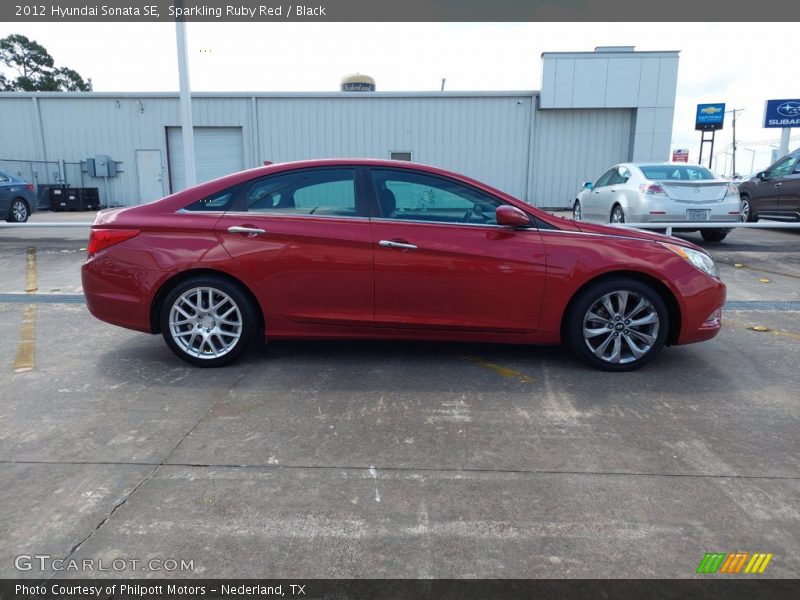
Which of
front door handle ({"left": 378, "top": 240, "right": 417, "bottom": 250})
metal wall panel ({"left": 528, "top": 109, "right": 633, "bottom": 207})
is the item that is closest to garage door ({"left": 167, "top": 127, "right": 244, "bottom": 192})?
metal wall panel ({"left": 528, "top": 109, "right": 633, "bottom": 207})

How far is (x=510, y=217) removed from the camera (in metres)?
4.09

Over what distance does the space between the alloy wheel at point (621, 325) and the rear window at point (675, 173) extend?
611 cm

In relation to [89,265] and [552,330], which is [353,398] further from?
[89,265]

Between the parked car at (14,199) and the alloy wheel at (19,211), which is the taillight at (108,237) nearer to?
the parked car at (14,199)

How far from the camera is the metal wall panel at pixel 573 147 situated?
20.0 metres

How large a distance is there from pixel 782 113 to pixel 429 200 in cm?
2154

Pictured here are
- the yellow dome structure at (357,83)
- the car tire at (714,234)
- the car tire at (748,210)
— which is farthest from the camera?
the yellow dome structure at (357,83)

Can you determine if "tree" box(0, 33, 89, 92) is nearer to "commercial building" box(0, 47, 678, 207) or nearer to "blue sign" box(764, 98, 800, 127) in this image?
"commercial building" box(0, 47, 678, 207)

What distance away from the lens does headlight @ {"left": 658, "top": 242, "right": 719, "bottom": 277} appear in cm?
425

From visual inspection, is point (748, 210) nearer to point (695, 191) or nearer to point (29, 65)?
point (695, 191)

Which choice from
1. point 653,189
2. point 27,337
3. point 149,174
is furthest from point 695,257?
point 149,174

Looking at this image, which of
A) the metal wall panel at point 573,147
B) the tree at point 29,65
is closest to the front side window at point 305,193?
the metal wall panel at point 573,147

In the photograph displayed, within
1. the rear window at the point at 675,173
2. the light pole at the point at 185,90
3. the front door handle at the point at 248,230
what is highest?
the light pole at the point at 185,90

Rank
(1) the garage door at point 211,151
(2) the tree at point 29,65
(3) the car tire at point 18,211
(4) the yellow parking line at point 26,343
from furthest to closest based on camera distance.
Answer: (2) the tree at point 29,65, (1) the garage door at point 211,151, (3) the car tire at point 18,211, (4) the yellow parking line at point 26,343
